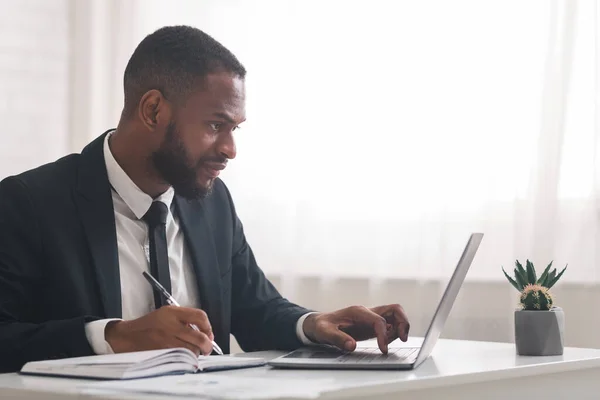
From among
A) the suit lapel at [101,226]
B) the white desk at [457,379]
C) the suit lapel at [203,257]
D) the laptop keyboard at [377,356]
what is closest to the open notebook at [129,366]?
the white desk at [457,379]

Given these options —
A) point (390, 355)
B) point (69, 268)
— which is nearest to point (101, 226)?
point (69, 268)

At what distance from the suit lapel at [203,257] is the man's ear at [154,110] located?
0.17 metres

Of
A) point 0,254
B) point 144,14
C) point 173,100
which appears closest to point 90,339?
point 0,254

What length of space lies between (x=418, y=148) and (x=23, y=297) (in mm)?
1315

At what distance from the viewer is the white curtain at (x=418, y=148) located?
235cm

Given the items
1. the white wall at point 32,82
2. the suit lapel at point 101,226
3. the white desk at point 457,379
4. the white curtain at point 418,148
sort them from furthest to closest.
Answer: the white wall at point 32,82
the white curtain at point 418,148
the suit lapel at point 101,226
the white desk at point 457,379

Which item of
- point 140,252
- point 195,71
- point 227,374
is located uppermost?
point 195,71

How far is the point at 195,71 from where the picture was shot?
1.91m

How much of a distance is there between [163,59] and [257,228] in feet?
3.58

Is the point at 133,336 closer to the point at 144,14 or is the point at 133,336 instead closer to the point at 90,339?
the point at 90,339

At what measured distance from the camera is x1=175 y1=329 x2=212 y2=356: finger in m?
1.35

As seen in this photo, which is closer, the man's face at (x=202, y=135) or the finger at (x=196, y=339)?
the finger at (x=196, y=339)

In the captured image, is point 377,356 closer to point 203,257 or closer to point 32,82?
point 203,257

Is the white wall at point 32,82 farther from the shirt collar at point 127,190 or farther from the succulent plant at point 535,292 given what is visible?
the succulent plant at point 535,292
